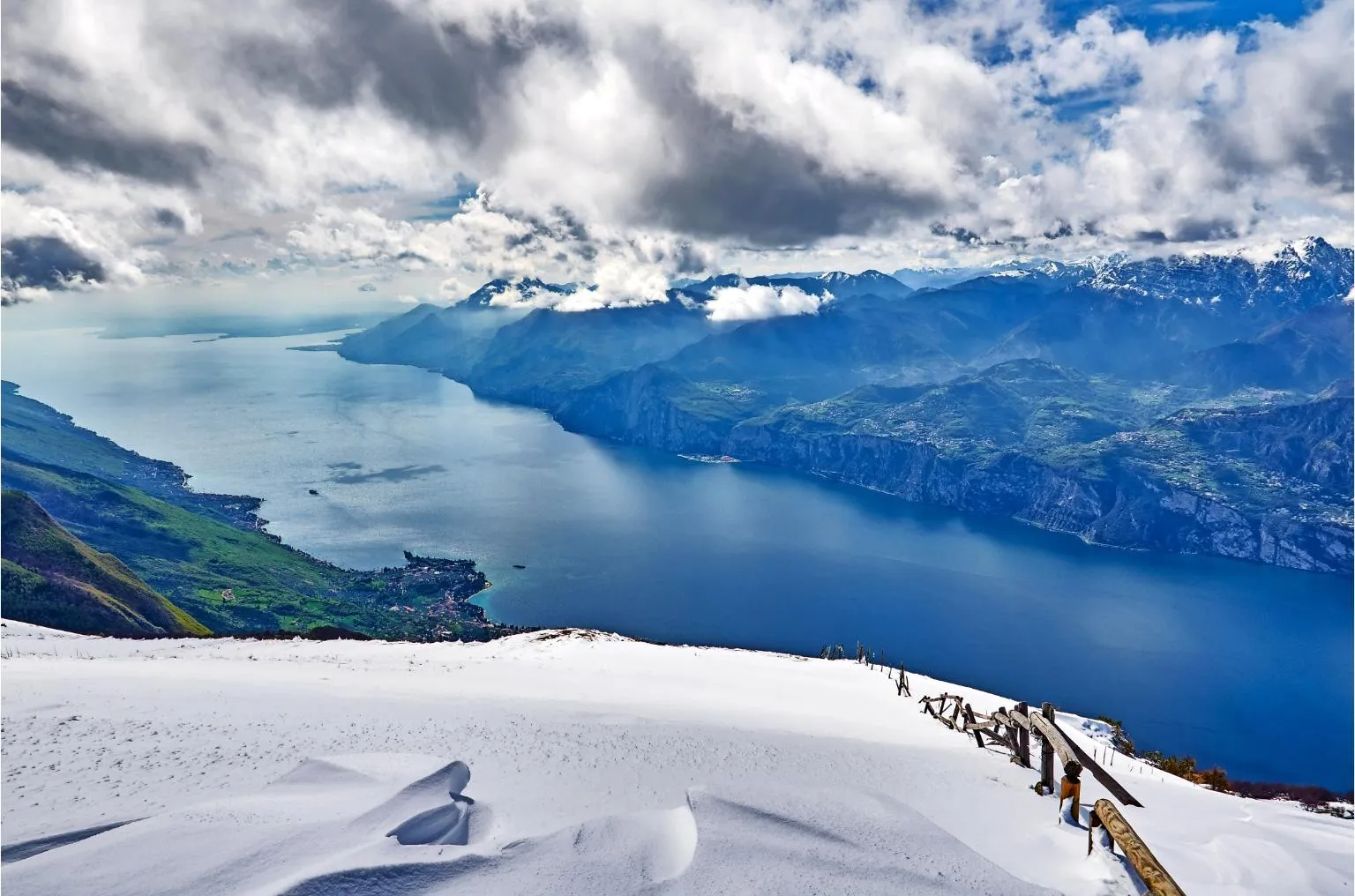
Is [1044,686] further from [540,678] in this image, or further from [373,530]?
[373,530]

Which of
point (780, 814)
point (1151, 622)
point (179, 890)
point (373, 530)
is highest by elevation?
point (780, 814)

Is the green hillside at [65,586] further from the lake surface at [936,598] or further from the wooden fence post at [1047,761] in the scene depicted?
the wooden fence post at [1047,761]

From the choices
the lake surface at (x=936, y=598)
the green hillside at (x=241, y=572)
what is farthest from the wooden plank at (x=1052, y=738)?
the lake surface at (x=936, y=598)

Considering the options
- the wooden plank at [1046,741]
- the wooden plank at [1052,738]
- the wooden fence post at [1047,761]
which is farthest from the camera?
the wooden fence post at [1047,761]

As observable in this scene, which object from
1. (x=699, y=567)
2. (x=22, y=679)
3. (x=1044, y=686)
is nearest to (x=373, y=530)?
(x=699, y=567)

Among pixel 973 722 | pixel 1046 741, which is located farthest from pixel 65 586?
pixel 1046 741

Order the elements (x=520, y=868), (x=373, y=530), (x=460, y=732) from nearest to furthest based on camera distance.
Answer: (x=520, y=868), (x=460, y=732), (x=373, y=530)

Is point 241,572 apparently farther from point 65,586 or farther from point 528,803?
point 528,803
